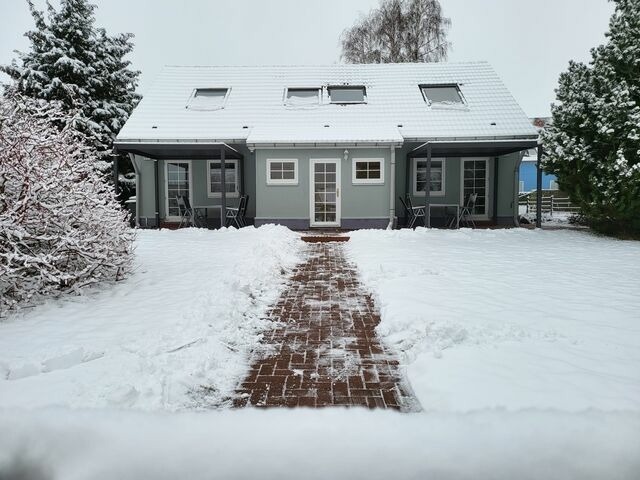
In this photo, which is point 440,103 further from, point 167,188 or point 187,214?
point 167,188

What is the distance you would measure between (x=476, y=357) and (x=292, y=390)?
1.31 metres

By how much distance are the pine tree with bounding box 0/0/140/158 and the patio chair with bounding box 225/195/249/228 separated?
6984mm

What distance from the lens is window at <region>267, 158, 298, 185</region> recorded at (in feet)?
41.8

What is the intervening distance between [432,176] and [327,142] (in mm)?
3788

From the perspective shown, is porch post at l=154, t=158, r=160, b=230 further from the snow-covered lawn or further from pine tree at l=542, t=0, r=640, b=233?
pine tree at l=542, t=0, r=640, b=233

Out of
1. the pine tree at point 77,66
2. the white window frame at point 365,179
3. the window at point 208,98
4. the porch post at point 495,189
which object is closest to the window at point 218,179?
the window at point 208,98

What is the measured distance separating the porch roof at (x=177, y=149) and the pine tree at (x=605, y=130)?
8366mm

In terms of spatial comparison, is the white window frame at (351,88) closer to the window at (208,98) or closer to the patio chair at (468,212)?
the window at (208,98)

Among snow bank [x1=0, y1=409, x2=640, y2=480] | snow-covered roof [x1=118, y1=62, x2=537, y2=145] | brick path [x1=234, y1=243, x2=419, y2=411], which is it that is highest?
snow-covered roof [x1=118, y1=62, x2=537, y2=145]

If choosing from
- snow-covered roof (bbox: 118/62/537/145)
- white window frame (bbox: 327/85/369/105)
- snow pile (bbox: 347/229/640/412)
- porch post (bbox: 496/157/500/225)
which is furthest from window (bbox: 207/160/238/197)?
porch post (bbox: 496/157/500/225)

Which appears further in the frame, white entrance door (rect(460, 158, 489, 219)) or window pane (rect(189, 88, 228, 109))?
window pane (rect(189, 88, 228, 109))

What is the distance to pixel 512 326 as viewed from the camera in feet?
12.7

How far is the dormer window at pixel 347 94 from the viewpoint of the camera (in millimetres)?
14898

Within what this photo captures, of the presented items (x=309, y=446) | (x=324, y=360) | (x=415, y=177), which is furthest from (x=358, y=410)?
(x=415, y=177)
